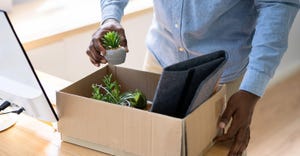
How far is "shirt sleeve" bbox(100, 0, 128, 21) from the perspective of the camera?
1.57m

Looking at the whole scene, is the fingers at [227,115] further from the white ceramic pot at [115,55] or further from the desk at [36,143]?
the white ceramic pot at [115,55]

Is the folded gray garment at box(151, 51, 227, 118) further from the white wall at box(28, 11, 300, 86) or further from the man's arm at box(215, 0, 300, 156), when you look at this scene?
the white wall at box(28, 11, 300, 86)

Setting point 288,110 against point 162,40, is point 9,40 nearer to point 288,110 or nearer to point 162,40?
point 162,40

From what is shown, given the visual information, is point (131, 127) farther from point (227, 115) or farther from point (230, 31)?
point (230, 31)

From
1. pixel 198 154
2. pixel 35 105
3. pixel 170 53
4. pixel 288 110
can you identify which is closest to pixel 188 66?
pixel 198 154

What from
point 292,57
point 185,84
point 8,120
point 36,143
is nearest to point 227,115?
point 185,84

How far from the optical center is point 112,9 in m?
1.58

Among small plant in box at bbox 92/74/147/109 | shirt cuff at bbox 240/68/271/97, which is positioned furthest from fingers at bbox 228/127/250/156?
small plant in box at bbox 92/74/147/109

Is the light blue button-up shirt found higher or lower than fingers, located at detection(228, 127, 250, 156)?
higher

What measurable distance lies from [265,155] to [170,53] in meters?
1.29

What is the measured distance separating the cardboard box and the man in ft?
0.23

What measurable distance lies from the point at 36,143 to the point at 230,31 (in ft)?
2.22

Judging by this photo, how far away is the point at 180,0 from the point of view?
55.3 inches

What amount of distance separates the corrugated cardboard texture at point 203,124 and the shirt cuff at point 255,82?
0.25 ft
